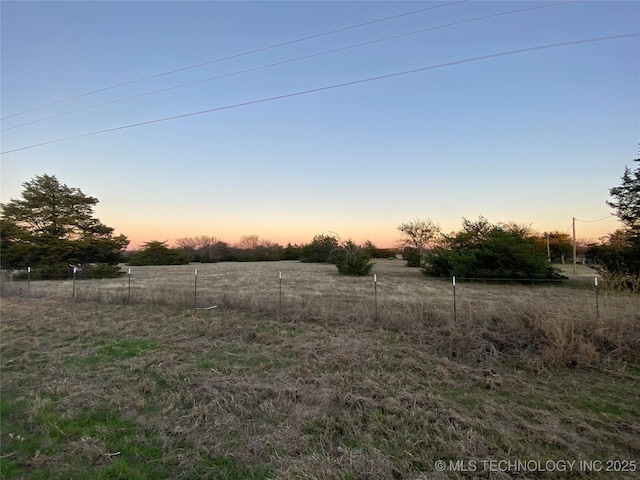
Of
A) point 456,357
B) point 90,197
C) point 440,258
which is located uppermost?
point 90,197

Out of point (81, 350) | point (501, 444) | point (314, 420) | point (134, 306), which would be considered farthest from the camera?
point (134, 306)

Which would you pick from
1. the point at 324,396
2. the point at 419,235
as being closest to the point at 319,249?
the point at 419,235

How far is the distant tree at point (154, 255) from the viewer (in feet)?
→ 146

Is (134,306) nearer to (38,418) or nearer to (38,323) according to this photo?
(38,323)

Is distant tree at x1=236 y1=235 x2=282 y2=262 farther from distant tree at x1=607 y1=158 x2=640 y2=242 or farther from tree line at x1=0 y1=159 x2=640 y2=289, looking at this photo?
distant tree at x1=607 y1=158 x2=640 y2=242

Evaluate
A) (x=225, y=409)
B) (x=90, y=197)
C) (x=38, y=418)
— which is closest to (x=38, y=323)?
(x=38, y=418)

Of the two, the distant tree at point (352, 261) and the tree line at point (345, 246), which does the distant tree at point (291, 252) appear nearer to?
the tree line at point (345, 246)

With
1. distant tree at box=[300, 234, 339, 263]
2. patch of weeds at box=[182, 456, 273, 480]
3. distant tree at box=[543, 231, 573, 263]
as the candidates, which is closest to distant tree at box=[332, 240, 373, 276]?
distant tree at box=[300, 234, 339, 263]

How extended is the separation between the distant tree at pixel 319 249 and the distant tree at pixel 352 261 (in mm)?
11567

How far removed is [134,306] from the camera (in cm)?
1086

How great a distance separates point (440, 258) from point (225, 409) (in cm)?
2176

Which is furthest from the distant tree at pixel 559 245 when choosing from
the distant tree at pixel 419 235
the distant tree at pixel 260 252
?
the distant tree at pixel 260 252

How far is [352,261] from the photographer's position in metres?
27.8

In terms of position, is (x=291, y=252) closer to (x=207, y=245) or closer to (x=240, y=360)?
(x=207, y=245)
